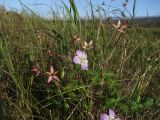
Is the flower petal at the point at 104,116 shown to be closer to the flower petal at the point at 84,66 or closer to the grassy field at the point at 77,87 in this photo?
the grassy field at the point at 77,87

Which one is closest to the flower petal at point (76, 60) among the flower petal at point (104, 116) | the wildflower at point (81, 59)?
the wildflower at point (81, 59)

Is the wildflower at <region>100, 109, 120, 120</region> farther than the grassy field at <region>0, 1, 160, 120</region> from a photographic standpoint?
No

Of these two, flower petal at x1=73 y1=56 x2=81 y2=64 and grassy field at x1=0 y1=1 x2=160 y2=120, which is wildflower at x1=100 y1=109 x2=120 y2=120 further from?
flower petal at x1=73 y1=56 x2=81 y2=64

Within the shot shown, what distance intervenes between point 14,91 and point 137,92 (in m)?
0.74

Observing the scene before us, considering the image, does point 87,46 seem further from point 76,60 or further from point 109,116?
point 109,116

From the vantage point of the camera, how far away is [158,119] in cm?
223

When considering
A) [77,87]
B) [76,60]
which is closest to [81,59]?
[76,60]

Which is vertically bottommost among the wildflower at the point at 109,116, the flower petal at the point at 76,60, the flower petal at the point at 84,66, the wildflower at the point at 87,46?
the wildflower at the point at 109,116

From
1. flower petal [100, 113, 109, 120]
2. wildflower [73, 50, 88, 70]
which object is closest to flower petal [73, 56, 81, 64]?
wildflower [73, 50, 88, 70]

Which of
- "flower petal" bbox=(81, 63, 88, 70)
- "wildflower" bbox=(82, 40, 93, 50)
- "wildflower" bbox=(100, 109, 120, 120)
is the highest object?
"wildflower" bbox=(82, 40, 93, 50)

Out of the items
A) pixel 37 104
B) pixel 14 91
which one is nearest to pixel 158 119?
pixel 37 104

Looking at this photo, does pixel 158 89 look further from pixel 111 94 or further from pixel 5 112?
pixel 5 112

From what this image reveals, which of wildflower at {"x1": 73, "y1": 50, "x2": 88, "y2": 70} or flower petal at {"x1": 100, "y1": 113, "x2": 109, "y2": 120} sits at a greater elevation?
wildflower at {"x1": 73, "y1": 50, "x2": 88, "y2": 70}

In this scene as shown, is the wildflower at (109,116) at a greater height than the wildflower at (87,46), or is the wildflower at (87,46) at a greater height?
the wildflower at (87,46)
